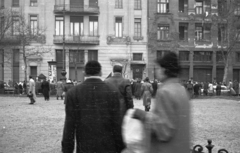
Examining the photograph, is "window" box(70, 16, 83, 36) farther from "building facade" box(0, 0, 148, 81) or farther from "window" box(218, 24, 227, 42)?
"window" box(218, 24, 227, 42)

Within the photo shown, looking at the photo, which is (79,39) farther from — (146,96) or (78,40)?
(146,96)

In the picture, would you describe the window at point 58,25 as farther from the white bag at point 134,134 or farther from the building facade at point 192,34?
the white bag at point 134,134

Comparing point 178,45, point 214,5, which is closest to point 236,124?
point 178,45

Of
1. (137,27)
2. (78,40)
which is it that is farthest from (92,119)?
(137,27)

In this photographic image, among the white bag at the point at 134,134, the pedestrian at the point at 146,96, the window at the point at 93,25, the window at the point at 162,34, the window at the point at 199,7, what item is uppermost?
the window at the point at 199,7

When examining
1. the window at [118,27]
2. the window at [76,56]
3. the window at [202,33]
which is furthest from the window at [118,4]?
the window at [202,33]

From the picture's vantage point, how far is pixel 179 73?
326 cm

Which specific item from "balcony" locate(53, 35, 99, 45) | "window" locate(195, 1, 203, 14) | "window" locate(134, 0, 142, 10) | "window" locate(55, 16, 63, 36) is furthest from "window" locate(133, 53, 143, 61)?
"window" locate(55, 16, 63, 36)

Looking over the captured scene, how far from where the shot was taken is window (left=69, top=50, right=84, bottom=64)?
37.3 m

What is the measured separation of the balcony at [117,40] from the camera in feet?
125

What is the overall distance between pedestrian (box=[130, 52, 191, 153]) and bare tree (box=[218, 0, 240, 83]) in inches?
1378

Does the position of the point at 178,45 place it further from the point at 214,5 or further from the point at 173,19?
the point at 214,5

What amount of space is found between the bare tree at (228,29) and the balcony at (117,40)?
10914 millimetres

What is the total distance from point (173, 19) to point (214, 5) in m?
5.41
